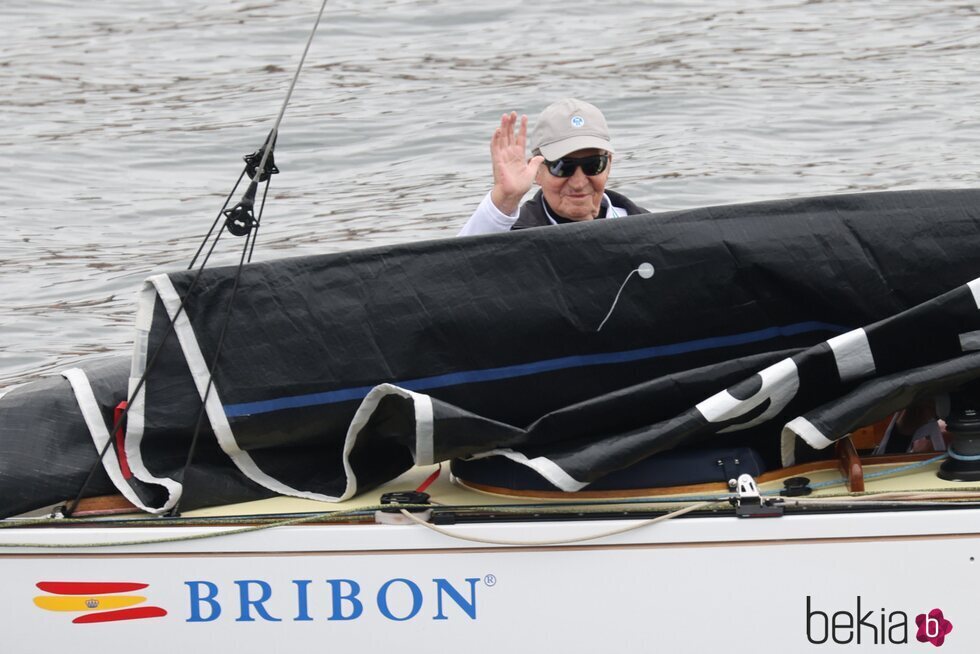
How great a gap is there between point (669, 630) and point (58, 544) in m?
1.34

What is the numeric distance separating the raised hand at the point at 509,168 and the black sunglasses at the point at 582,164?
0.12m

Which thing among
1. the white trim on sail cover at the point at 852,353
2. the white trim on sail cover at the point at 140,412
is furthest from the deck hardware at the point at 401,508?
the white trim on sail cover at the point at 852,353

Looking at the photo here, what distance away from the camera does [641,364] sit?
3.24 m

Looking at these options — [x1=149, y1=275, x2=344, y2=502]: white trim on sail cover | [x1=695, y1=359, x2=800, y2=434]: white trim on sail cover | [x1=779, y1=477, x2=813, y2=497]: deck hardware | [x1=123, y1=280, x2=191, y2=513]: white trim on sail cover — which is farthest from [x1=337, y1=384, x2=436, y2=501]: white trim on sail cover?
[x1=779, y1=477, x2=813, y2=497]: deck hardware

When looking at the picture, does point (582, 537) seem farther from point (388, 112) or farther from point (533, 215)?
point (388, 112)

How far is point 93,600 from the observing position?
322 centimetres

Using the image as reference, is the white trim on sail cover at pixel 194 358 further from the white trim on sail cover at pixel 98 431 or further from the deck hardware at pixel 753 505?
the deck hardware at pixel 753 505

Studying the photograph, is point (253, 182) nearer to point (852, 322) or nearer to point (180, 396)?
point (180, 396)

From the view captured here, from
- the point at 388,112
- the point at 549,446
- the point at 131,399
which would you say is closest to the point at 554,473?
the point at 549,446

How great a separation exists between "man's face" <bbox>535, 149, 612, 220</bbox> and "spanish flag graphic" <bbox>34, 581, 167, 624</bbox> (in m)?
1.64

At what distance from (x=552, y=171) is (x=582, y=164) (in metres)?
0.10

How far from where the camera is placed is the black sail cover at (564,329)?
3.17m

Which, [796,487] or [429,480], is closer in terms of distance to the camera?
[796,487]

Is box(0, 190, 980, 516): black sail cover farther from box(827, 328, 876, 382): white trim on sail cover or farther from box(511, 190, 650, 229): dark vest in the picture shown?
box(511, 190, 650, 229): dark vest
